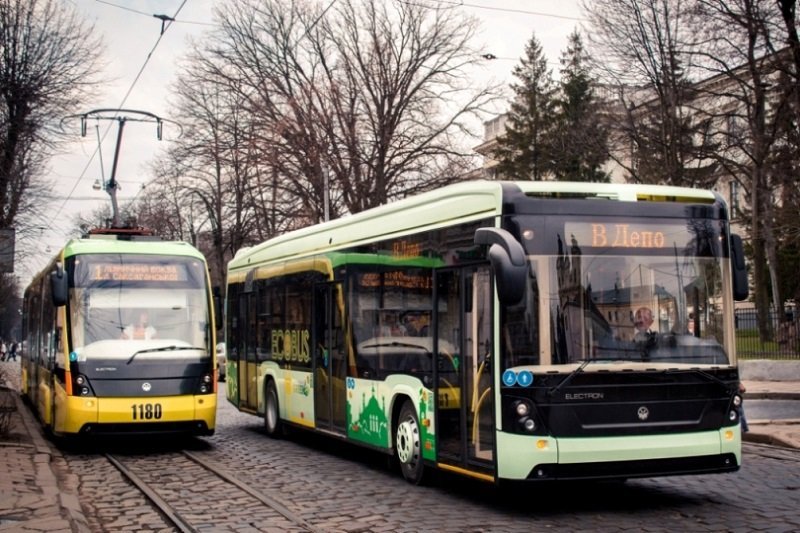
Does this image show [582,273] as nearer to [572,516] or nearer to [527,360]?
[527,360]

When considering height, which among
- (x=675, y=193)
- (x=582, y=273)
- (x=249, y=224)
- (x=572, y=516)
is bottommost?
(x=572, y=516)

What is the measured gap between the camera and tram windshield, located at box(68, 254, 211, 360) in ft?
49.5

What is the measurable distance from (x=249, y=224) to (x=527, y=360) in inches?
1391

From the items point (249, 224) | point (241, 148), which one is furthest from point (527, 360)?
point (249, 224)

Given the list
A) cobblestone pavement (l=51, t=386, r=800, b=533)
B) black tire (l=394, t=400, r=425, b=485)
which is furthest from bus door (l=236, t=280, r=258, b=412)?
black tire (l=394, t=400, r=425, b=485)

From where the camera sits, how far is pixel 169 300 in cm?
1569

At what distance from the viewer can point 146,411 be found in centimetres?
1489

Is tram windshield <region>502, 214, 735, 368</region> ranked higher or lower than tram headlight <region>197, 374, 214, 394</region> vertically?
higher

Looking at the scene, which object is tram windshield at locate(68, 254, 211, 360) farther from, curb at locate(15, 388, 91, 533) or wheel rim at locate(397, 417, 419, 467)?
wheel rim at locate(397, 417, 419, 467)

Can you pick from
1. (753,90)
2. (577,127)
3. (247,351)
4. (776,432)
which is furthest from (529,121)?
(776,432)

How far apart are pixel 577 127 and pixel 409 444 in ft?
93.2

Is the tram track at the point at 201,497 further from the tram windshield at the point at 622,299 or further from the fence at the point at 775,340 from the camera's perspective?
the fence at the point at 775,340

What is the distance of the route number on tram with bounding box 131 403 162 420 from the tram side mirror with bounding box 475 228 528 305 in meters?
7.48

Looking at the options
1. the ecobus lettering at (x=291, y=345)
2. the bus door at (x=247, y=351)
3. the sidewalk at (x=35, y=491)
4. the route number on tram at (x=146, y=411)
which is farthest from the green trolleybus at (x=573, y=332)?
the bus door at (x=247, y=351)
